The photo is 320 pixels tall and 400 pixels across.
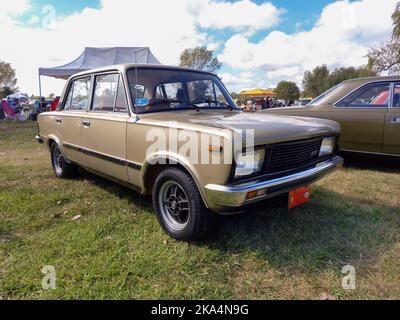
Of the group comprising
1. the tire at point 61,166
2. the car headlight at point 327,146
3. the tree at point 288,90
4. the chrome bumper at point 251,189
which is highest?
the tree at point 288,90

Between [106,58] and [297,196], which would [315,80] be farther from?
[297,196]

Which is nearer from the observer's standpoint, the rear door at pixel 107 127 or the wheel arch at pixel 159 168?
the wheel arch at pixel 159 168

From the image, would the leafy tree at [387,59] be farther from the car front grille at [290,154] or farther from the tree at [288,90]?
the tree at [288,90]

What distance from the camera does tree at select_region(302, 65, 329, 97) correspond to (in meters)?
57.4

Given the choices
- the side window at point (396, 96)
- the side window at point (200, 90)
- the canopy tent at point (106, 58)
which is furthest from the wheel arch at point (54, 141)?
the canopy tent at point (106, 58)

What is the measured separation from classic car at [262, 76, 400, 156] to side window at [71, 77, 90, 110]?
11.9 feet

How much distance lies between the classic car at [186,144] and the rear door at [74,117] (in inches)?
0.7

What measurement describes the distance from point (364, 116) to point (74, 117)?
171 inches

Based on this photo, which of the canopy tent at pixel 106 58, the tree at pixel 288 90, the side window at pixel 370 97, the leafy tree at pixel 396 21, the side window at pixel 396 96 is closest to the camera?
the side window at pixel 396 96

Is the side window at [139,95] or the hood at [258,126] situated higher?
the side window at [139,95]

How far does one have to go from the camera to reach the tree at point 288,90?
62.9 metres

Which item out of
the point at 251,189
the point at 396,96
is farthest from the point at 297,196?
the point at 396,96

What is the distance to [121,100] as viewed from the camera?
3.17 meters

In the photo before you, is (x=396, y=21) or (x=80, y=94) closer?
(x=80, y=94)
